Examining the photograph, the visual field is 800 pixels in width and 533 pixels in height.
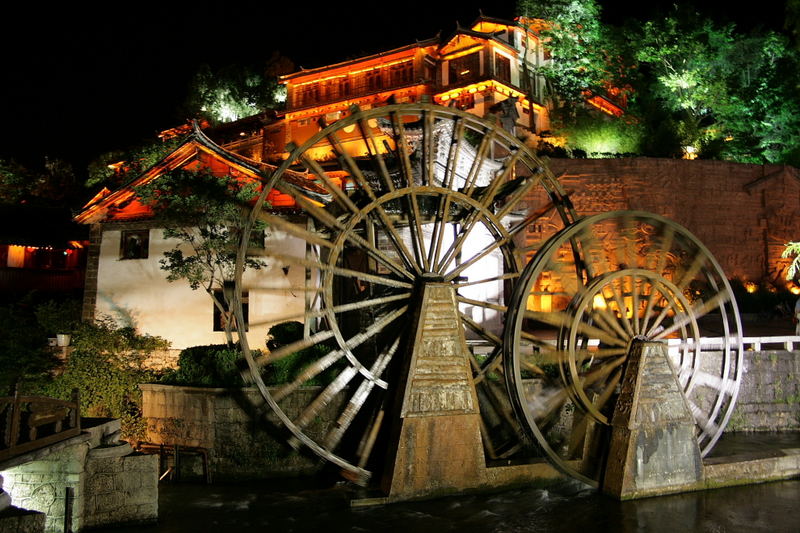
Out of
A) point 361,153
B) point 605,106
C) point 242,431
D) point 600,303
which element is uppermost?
point 605,106

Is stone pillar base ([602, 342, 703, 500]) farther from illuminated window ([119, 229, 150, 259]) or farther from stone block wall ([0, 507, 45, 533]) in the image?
illuminated window ([119, 229, 150, 259])

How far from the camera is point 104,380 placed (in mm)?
12648

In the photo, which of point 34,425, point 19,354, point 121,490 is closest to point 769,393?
point 121,490

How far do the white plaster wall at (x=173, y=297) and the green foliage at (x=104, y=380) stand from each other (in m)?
2.67

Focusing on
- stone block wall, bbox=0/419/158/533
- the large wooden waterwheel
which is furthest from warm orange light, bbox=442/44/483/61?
stone block wall, bbox=0/419/158/533

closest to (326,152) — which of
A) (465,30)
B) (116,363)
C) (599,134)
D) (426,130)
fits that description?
(465,30)

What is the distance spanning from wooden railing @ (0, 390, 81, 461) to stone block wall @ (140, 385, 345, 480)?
294cm

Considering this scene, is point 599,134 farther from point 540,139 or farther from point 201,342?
point 201,342

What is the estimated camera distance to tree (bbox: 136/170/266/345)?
45.3 feet

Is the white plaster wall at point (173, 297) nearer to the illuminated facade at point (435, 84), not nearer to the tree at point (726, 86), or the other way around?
the illuminated facade at point (435, 84)

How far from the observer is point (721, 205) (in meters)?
27.2

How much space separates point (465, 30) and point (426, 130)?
23768 millimetres

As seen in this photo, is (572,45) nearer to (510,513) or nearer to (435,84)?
(435,84)

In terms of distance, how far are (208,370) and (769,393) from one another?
14350 mm
